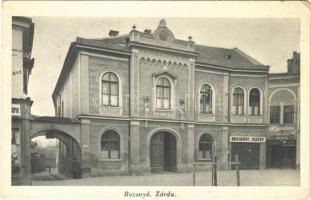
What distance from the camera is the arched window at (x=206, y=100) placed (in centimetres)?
387

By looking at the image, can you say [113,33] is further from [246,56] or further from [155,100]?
[246,56]

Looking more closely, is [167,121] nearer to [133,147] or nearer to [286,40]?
[133,147]

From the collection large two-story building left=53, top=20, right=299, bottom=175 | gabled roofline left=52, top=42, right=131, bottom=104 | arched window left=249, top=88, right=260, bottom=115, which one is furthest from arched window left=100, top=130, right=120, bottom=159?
arched window left=249, top=88, right=260, bottom=115

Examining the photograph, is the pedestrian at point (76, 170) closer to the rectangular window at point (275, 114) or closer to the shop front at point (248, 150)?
the shop front at point (248, 150)

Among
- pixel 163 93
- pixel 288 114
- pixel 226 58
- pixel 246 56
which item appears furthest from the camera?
pixel 226 58

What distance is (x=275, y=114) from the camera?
12.2ft

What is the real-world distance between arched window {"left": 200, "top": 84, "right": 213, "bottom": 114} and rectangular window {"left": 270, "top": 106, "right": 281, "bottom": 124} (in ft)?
1.96

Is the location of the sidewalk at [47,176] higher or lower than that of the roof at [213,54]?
lower

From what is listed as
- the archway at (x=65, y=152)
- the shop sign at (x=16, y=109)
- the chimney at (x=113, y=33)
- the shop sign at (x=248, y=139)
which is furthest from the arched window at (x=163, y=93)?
the shop sign at (x=16, y=109)

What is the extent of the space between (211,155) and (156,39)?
1.30m

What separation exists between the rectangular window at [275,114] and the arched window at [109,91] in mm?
1540

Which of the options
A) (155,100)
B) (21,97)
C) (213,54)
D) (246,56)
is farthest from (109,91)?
(246,56)

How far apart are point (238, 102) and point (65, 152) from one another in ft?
6.08

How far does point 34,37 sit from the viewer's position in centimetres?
350
